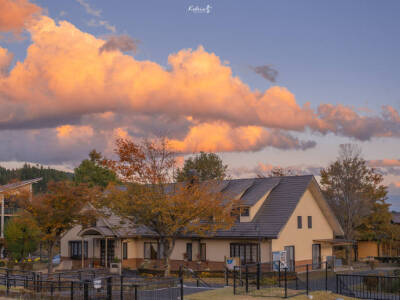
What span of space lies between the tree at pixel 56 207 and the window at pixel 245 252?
11275 millimetres

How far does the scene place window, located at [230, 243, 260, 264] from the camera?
41281mm

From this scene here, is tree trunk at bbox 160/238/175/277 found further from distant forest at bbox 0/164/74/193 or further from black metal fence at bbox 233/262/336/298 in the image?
distant forest at bbox 0/164/74/193

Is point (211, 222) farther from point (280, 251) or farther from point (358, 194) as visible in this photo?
point (358, 194)

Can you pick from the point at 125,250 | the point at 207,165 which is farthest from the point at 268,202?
the point at 207,165

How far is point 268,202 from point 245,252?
15.3 feet

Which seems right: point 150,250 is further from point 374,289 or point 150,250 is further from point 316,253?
point 374,289

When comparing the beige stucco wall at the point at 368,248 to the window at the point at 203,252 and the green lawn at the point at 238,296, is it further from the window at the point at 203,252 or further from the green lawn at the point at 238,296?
the green lawn at the point at 238,296

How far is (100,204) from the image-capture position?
136 ft

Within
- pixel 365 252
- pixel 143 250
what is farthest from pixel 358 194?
pixel 143 250

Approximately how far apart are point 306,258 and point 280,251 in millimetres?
4311

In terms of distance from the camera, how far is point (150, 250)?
47875 millimetres

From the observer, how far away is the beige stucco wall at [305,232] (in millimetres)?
42031

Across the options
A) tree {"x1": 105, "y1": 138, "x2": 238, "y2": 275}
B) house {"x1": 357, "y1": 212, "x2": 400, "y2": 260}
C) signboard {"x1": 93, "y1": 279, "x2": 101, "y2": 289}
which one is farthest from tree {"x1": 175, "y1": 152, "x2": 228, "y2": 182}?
signboard {"x1": 93, "y1": 279, "x2": 101, "y2": 289}

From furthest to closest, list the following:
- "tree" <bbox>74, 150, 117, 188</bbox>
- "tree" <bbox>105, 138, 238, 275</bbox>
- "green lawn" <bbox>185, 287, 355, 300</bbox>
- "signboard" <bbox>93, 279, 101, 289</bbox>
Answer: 1. "tree" <bbox>74, 150, 117, 188</bbox>
2. "tree" <bbox>105, 138, 238, 275</bbox>
3. "green lawn" <bbox>185, 287, 355, 300</bbox>
4. "signboard" <bbox>93, 279, 101, 289</bbox>
